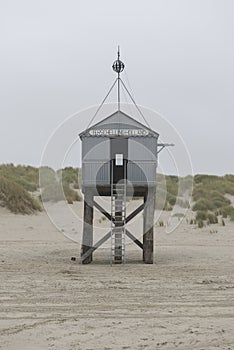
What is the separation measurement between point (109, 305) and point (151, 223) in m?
7.19

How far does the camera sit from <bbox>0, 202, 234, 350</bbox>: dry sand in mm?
7258

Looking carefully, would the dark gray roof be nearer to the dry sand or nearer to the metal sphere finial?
the metal sphere finial

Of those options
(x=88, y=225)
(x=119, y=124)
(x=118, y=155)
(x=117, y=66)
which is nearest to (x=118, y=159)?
(x=118, y=155)

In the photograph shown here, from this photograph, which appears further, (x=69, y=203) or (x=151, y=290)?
(x=69, y=203)

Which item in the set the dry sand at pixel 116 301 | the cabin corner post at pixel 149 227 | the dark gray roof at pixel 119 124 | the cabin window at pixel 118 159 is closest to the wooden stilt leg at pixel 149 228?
the cabin corner post at pixel 149 227

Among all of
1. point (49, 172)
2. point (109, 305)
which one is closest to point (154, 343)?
point (109, 305)

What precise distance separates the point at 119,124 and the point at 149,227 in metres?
2.80

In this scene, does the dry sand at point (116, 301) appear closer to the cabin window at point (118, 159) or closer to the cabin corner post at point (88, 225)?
the cabin corner post at point (88, 225)

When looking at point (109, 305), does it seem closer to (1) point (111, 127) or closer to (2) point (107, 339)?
(2) point (107, 339)

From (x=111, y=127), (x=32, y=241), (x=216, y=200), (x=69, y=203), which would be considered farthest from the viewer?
(x=216, y=200)

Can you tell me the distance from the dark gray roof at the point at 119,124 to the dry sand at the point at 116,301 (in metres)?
3.41

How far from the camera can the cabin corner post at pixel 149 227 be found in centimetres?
1625

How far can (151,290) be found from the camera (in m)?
11.1

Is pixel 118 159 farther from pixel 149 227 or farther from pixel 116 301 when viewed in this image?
pixel 116 301
